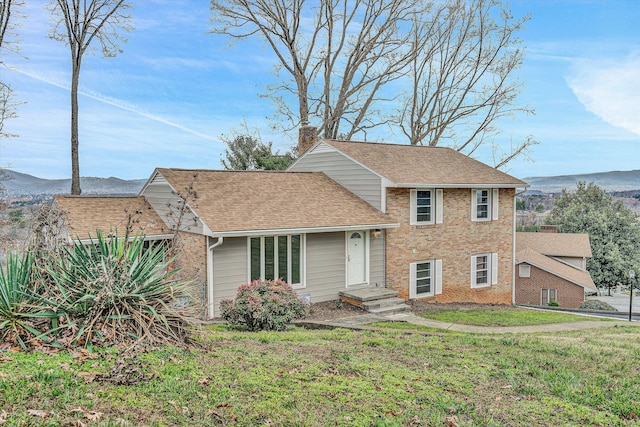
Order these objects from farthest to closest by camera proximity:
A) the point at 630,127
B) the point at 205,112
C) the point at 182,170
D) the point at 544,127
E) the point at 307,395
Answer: the point at 544,127
the point at 630,127
the point at 205,112
the point at 182,170
the point at 307,395

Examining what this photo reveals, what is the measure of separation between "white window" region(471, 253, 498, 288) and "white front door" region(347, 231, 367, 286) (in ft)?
20.4

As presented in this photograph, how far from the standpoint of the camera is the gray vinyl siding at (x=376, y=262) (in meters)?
16.6

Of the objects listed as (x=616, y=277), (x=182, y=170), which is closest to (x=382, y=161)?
(x=182, y=170)

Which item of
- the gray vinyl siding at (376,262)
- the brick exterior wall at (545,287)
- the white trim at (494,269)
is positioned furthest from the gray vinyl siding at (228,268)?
the brick exterior wall at (545,287)

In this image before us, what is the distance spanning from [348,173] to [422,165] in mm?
3380

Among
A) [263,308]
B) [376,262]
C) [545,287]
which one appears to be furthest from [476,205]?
[545,287]

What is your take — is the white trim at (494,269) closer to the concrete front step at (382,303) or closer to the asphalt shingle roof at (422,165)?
the asphalt shingle roof at (422,165)

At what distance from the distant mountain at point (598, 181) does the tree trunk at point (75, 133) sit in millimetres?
40203

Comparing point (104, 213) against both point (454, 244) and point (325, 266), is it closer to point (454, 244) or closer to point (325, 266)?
point (325, 266)

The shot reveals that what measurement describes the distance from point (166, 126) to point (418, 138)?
18.6 meters

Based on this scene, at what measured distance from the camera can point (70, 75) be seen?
63.7 feet

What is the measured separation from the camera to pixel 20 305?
5984 millimetres

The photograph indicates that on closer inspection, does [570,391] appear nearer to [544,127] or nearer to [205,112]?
[205,112]

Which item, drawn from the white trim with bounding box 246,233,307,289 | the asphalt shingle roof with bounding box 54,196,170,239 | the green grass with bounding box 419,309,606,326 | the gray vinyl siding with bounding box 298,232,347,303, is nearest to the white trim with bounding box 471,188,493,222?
the green grass with bounding box 419,309,606,326
